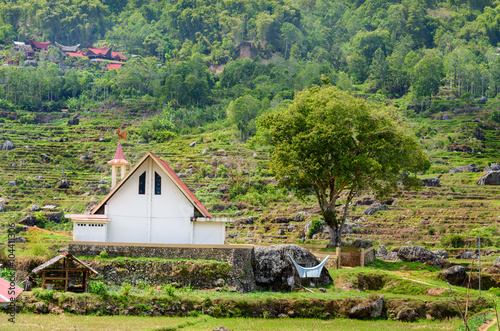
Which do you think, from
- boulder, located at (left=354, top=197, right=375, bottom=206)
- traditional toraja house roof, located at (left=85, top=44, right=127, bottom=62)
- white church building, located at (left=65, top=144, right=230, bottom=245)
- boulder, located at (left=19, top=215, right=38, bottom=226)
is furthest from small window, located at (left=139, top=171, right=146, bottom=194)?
traditional toraja house roof, located at (left=85, top=44, right=127, bottom=62)

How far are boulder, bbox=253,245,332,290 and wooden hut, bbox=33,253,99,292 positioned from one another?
24.4 feet

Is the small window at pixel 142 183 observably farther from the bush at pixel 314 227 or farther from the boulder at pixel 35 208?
the boulder at pixel 35 208

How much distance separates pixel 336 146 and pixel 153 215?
11.4 metres

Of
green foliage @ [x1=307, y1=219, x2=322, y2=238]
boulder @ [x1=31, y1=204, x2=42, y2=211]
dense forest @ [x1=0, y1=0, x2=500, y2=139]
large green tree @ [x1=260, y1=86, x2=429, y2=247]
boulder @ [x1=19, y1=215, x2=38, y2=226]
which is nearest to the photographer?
large green tree @ [x1=260, y1=86, x2=429, y2=247]

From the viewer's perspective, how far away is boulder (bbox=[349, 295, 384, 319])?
2980 centimetres

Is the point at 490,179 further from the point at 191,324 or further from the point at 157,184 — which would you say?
the point at 191,324

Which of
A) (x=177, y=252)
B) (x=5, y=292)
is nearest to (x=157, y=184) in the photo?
(x=177, y=252)

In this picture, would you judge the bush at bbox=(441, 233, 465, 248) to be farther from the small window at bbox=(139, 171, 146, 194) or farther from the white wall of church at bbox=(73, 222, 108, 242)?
the white wall of church at bbox=(73, 222, 108, 242)

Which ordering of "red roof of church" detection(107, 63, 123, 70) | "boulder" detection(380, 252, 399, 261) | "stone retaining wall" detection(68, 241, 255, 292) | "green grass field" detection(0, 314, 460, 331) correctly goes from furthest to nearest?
"red roof of church" detection(107, 63, 123, 70)
"boulder" detection(380, 252, 399, 261)
"stone retaining wall" detection(68, 241, 255, 292)
"green grass field" detection(0, 314, 460, 331)

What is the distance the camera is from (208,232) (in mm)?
35469

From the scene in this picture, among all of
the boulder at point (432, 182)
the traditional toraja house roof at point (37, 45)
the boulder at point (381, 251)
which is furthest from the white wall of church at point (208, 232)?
the traditional toraja house roof at point (37, 45)

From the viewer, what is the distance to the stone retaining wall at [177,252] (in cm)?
3272

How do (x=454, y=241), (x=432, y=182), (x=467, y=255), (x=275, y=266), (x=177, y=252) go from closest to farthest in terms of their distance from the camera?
(x=177, y=252)
(x=275, y=266)
(x=467, y=255)
(x=454, y=241)
(x=432, y=182)

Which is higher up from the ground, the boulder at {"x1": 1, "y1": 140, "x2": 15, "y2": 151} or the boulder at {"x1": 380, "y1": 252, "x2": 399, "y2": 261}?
the boulder at {"x1": 1, "y1": 140, "x2": 15, "y2": 151}
